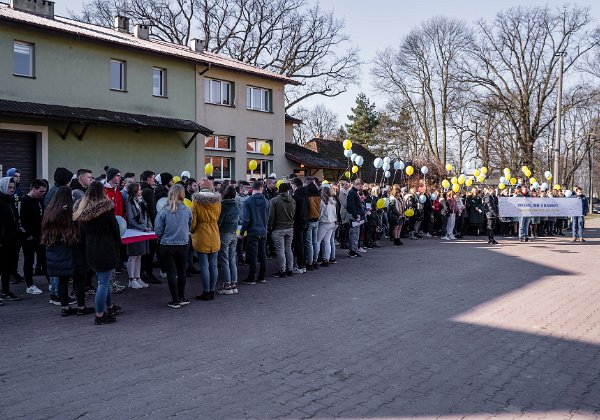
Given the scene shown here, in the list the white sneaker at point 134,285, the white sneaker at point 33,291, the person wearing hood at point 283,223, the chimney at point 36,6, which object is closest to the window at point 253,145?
the chimney at point 36,6

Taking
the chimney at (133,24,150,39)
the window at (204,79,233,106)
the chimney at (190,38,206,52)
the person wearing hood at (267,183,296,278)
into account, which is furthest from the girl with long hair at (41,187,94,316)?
the chimney at (190,38,206,52)

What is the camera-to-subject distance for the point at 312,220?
12.5 m

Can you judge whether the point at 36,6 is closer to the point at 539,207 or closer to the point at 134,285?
the point at 134,285

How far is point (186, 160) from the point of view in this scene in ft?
84.8

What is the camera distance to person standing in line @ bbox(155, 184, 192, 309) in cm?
841

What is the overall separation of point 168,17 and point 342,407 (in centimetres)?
4035

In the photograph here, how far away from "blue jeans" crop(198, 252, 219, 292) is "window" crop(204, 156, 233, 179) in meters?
18.8

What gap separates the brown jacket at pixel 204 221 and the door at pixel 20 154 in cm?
1339

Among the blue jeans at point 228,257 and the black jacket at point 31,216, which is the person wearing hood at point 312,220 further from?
the black jacket at point 31,216

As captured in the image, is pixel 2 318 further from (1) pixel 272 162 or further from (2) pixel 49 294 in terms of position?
(1) pixel 272 162

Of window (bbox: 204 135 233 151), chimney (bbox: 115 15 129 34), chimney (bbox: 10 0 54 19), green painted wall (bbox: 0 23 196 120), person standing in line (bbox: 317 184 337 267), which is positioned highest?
chimney (bbox: 115 15 129 34)

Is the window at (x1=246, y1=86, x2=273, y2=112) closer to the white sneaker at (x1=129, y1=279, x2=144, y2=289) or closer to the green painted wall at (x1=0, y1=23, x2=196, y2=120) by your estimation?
the green painted wall at (x1=0, y1=23, x2=196, y2=120)

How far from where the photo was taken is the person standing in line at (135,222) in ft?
32.2

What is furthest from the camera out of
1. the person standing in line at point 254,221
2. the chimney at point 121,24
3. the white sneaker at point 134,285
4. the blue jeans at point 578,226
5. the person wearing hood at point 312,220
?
the chimney at point 121,24
